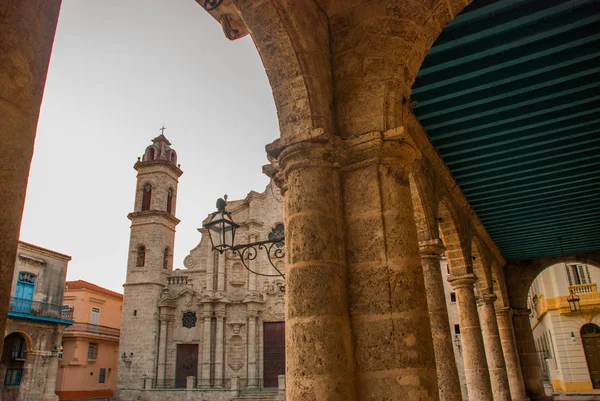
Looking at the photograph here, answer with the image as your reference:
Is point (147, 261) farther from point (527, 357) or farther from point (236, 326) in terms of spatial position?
point (527, 357)

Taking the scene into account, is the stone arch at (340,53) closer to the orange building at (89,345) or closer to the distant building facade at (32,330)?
the distant building facade at (32,330)

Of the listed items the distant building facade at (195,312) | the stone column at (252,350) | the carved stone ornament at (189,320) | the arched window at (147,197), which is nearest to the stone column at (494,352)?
the distant building facade at (195,312)

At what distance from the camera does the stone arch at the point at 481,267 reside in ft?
29.4

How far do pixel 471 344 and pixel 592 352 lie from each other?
1359 cm

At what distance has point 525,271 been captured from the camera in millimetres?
12211

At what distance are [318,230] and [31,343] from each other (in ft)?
61.4

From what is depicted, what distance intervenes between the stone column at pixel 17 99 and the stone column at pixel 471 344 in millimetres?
6890

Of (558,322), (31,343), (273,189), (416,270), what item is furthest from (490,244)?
(31,343)

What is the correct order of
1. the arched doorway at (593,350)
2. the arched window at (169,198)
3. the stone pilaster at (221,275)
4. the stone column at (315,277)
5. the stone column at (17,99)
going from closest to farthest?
the stone column at (17,99)
the stone column at (315,277)
the arched doorway at (593,350)
the stone pilaster at (221,275)
the arched window at (169,198)

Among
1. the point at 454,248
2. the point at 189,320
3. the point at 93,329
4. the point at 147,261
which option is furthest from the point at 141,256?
the point at 454,248

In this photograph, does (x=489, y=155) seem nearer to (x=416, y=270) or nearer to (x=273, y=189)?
(x=416, y=270)

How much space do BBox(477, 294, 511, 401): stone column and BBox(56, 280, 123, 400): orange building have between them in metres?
18.8

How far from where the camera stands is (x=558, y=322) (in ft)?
58.4

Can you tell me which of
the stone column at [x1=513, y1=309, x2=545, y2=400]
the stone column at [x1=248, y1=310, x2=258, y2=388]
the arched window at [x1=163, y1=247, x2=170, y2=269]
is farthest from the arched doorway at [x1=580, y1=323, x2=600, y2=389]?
the arched window at [x1=163, y1=247, x2=170, y2=269]
